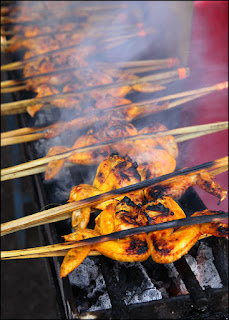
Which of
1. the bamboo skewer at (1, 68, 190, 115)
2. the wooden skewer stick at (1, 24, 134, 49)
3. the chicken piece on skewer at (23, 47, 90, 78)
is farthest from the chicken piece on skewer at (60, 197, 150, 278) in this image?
the wooden skewer stick at (1, 24, 134, 49)

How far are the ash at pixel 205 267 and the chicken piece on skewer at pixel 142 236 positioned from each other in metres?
0.43

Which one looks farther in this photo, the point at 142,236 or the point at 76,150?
the point at 76,150

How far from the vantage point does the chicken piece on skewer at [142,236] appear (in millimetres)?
2369

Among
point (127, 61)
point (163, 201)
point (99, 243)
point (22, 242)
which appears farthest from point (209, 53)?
point (22, 242)

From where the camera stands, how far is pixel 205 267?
2775mm

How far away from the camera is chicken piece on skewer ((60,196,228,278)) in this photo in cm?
237

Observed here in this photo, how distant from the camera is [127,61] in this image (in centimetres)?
560

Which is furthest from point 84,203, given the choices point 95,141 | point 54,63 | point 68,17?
point 68,17

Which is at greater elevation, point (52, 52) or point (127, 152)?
point (52, 52)

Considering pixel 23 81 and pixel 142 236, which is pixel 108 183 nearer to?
pixel 142 236

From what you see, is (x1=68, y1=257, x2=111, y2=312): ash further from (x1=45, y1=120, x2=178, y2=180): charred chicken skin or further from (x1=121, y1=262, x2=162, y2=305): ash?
(x1=45, y1=120, x2=178, y2=180): charred chicken skin

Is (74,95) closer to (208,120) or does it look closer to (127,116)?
(127,116)

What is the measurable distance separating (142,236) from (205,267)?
2.45ft

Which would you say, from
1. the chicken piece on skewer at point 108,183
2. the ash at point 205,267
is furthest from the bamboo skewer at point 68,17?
the ash at point 205,267
